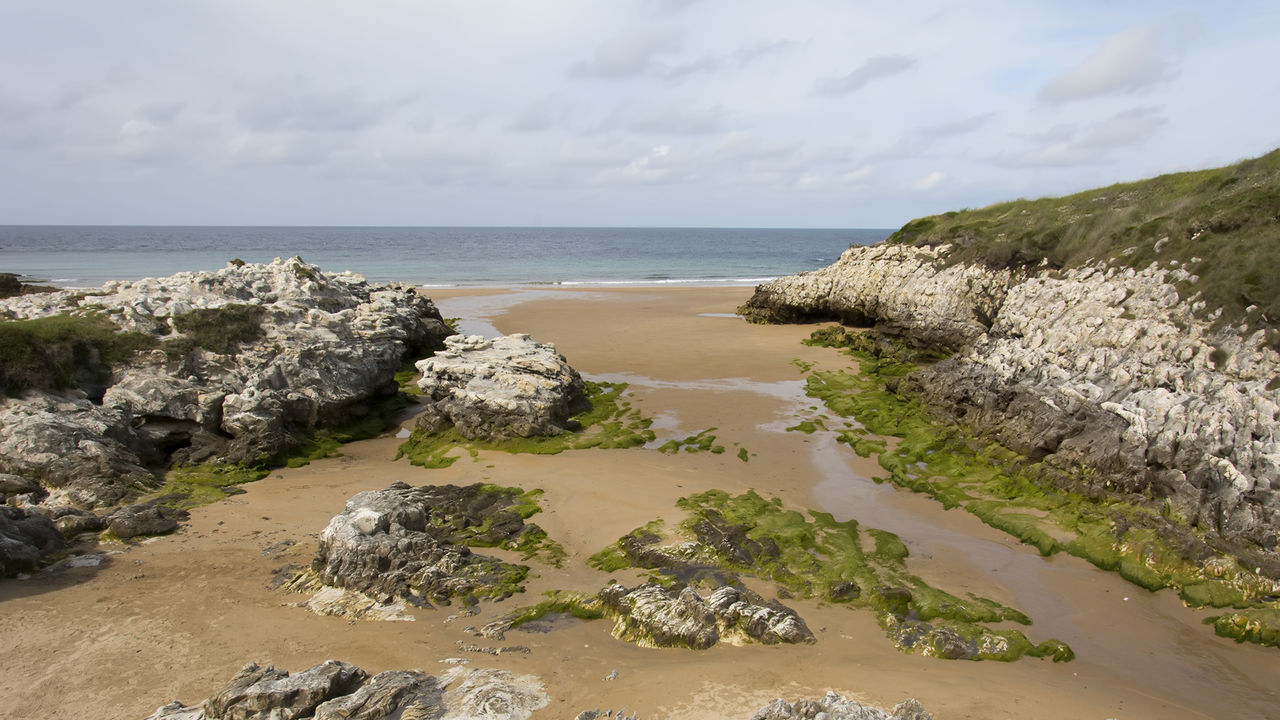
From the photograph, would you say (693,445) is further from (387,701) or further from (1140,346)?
(387,701)

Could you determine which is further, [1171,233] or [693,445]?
[1171,233]

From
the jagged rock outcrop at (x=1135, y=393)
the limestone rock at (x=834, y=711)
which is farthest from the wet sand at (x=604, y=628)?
the jagged rock outcrop at (x=1135, y=393)

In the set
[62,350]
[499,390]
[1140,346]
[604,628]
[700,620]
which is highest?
[1140,346]

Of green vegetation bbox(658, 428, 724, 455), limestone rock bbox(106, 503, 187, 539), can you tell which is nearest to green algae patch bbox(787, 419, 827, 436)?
green vegetation bbox(658, 428, 724, 455)

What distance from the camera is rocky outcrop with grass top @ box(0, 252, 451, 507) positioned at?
1073 cm

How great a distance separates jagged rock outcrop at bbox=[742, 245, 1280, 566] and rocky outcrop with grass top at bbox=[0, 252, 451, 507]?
1320 cm

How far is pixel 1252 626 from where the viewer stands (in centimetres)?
758

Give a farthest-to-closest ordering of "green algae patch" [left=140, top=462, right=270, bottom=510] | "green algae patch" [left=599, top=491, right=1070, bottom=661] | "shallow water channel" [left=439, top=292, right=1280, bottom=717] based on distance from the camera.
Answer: "green algae patch" [left=140, top=462, right=270, bottom=510], "green algae patch" [left=599, top=491, right=1070, bottom=661], "shallow water channel" [left=439, top=292, right=1280, bottom=717]

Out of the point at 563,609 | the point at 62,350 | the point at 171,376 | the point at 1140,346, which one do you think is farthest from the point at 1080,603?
the point at 62,350

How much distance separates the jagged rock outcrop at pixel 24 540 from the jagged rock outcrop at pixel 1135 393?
47.9 feet

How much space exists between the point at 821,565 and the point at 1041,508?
4268 mm

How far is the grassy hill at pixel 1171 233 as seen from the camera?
11875 mm

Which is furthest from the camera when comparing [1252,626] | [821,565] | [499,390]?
[499,390]

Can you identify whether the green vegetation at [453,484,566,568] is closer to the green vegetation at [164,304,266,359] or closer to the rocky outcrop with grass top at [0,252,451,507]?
the rocky outcrop with grass top at [0,252,451,507]
